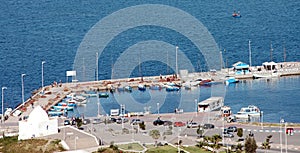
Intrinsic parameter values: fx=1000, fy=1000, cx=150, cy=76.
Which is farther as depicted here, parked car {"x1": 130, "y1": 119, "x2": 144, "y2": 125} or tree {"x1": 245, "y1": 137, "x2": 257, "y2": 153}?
parked car {"x1": 130, "y1": 119, "x2": 144, "y2": 125}

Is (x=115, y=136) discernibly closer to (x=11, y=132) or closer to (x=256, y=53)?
(x=11, y=132)

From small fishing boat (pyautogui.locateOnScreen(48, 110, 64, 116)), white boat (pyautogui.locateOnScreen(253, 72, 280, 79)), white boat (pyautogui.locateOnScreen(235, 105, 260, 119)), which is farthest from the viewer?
white boat (pyautogui.locateOnScreen(253, 72, 280, 79))

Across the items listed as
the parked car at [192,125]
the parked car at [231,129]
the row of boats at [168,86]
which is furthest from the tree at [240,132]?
the row of boats at [168,86]

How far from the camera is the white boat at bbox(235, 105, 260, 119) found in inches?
2562

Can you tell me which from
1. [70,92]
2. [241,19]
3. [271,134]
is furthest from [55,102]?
[241,19]

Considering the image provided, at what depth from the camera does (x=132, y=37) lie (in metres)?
112

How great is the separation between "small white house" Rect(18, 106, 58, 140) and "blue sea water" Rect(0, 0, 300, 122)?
17.0 m

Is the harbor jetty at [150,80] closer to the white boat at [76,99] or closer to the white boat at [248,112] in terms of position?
the white boat at [76,99]

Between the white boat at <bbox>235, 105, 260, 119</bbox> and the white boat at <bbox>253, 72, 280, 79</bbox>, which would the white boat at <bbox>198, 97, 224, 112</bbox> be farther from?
the white boat at <bbox>253, 72, 280, 79</bbox>

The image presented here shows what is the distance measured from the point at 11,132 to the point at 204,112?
13.7 m

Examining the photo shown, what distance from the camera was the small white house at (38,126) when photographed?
54500 mm

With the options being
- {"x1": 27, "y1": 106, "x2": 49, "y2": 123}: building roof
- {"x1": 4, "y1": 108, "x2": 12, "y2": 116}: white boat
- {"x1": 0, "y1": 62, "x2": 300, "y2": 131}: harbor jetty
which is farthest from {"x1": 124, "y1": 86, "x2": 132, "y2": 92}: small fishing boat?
{"x1": 27, "y1": 106, "x2": 49, "y2": 123}: building roof

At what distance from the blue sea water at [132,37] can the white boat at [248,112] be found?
1040 millimetres

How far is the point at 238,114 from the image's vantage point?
6569 centimetres
